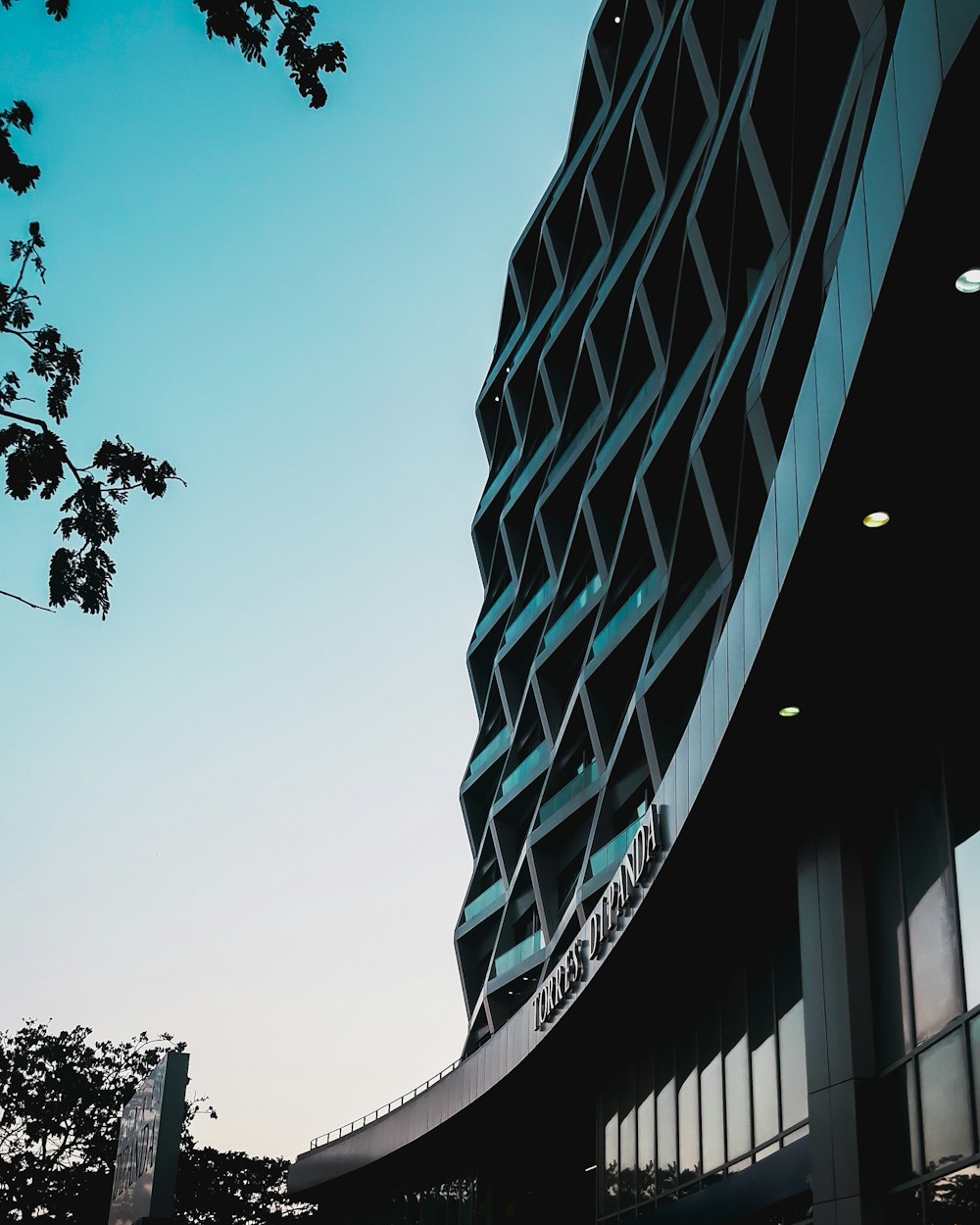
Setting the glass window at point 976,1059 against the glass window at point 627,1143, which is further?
the glass window at point 627,1143

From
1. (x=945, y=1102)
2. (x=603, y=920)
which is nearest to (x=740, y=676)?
(x=945, y=1102)

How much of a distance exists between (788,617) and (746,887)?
338 inches

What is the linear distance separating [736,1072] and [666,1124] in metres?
4.42

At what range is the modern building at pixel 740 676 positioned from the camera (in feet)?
37.4

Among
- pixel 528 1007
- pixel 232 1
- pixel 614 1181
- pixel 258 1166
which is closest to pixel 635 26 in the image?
pixel 528 1007

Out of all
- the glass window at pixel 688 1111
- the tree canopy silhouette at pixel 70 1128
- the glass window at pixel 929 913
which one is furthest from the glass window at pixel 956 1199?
the tree canopy silhouette at pixel 70 1128

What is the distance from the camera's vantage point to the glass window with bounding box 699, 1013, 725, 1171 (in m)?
22.4

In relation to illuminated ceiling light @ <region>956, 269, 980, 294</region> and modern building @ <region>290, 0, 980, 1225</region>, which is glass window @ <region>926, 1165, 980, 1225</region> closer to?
modern building @ <region>290, 0, 980, 1225</region>

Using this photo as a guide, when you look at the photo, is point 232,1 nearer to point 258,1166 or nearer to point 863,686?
point 863,686

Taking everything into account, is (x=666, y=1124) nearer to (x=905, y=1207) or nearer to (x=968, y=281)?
(x=905, y=1207)

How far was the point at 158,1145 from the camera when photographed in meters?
28.8

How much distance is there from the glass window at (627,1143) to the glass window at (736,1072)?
607 cm

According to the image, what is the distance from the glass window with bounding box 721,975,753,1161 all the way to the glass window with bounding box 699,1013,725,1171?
0.37m

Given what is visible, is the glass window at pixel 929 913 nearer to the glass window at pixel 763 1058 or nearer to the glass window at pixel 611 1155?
the glass window at pixel 763 1058
